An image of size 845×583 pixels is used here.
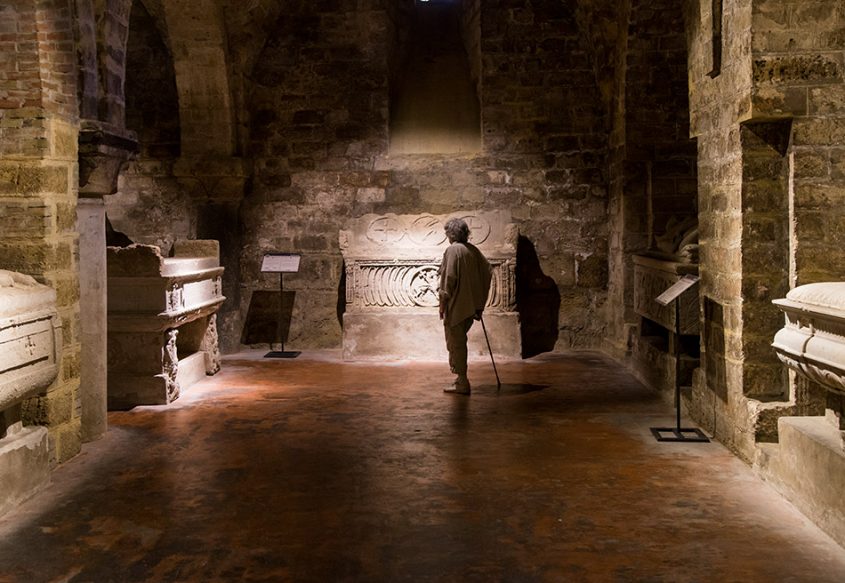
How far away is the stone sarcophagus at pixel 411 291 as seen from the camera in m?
9.17

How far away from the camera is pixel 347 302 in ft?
30.6

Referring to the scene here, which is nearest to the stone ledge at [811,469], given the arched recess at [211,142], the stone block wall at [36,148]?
the stone block wall at [36,148]

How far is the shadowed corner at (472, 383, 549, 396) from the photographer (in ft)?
24.4

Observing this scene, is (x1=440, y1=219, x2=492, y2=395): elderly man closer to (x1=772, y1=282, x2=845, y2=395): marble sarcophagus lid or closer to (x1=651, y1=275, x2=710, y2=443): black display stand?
(x1=651, y1=275, x2=710, y2=443): black display stand

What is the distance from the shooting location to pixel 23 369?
4.63 m

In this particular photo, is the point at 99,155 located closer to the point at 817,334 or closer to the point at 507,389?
the point at 507,389

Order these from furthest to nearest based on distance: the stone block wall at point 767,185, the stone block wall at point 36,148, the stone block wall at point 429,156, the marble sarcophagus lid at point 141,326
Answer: the stone block wall at point 429,156 < the marble sarcophagus lid at point 141,326 < the stone block wall at point 36,148 < the stone block wall at point 767,185

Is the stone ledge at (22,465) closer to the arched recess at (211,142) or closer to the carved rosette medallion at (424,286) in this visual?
the carved rosette medallion at (424,286)

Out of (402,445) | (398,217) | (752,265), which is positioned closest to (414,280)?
(398,217)

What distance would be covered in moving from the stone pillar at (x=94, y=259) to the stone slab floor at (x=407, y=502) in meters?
0.29

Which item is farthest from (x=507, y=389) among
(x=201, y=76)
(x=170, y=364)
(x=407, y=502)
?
(x=201, y=76)

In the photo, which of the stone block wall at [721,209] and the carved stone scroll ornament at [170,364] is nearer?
the stone block wall at [721,209]

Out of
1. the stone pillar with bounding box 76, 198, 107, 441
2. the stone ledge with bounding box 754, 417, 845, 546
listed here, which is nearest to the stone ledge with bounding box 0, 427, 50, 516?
the stone pillar with bounding box 76, 198, 107, 441

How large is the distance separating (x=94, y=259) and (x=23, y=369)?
154 cm
